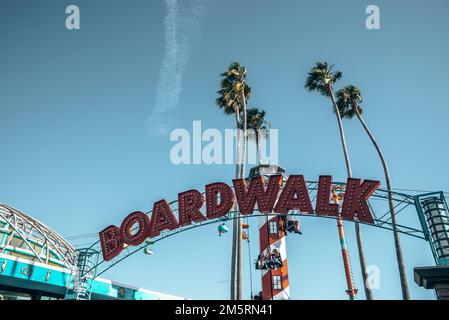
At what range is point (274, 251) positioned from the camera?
104ft

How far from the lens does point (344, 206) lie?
21781 mm

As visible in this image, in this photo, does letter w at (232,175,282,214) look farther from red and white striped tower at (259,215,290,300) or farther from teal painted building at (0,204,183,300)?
teal painted building at (0,204,183,300)

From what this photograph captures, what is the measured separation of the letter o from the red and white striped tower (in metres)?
12.3

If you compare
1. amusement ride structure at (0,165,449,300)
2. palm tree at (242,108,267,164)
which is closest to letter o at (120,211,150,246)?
amusement ride structure at (0,165,449,300)

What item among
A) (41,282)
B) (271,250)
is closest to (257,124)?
(271,250)

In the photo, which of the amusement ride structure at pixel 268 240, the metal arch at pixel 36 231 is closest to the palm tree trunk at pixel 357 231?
the amusement ride structure at pixel 268 240

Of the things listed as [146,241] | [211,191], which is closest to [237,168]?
[211,191]

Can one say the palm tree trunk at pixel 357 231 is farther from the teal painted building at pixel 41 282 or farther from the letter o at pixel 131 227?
the teal painted building at pixel 41 282

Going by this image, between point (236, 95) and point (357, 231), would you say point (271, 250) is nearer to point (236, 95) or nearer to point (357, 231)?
point (357, 231)

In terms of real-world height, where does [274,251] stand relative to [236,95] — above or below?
below

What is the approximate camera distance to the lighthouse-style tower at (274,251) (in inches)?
1199

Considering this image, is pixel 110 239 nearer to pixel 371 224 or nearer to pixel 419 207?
pixel 371 224

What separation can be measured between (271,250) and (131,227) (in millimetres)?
13325
